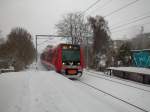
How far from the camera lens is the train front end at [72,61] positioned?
18844mm

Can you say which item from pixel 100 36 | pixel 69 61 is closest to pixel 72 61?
pixel 69 61

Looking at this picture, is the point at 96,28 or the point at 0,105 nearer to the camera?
the point at 0,105

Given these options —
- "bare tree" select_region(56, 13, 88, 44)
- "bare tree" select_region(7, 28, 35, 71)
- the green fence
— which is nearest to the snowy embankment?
the green fence

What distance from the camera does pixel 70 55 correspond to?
757 inches

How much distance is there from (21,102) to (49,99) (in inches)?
45.1

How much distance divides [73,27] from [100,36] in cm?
690

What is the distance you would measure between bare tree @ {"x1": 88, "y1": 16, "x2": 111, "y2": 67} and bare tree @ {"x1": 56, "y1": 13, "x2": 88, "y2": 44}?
3233 mm

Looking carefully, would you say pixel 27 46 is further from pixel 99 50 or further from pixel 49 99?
pixel 49 99

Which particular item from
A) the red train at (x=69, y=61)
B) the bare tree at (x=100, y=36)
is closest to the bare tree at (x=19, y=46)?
the bare tree at (x=100, y=36)

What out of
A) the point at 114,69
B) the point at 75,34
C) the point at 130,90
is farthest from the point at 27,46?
the point at 130,90

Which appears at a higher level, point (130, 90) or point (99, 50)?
point (99, 50)

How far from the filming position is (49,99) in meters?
8.48

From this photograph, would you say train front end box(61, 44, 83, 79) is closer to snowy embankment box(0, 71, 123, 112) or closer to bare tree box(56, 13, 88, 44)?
snowy embankment box(0, 71, 123, 112)

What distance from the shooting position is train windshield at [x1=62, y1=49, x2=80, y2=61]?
1911 centimetres
